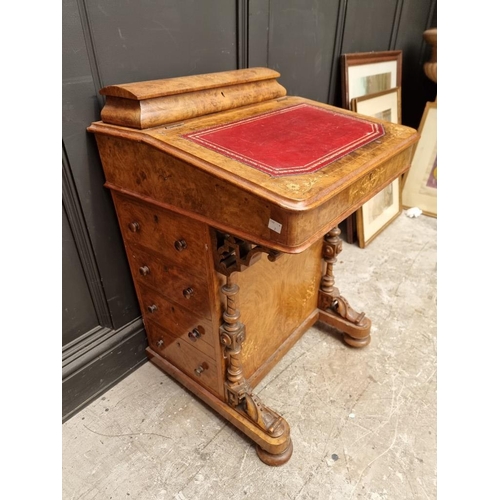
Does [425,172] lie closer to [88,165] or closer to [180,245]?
[180,245]

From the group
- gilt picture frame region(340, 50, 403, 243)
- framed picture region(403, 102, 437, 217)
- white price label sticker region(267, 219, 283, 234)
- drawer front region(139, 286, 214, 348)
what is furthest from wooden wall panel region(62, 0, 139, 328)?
framed picture region(403, 102, 437, 217)

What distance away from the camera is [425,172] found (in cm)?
340

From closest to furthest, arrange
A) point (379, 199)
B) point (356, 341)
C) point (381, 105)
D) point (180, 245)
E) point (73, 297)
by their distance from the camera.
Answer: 1. point (180, 245)
2. point (73, 297)
3. point (356, 341)
4. point (381, 105)
5. point (379, 199)

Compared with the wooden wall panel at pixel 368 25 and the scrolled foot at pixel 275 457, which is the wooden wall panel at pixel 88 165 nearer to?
the scrolled foot at pixel 275 457

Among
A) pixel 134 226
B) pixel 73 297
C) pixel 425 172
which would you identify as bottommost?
pixel 425 172

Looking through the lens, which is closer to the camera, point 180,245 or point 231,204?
point 231,204

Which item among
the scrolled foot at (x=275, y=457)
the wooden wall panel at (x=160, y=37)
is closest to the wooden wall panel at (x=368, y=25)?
the wooden wall panel at (x=160, y=37)

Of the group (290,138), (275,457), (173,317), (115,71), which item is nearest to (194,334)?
(173,317)

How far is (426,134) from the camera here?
3.34 metres

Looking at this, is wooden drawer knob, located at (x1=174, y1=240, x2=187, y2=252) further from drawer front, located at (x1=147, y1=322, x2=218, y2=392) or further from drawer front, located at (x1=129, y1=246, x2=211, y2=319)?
drawer front, located at (x1=147, y1=322, x2=218, y2=392)

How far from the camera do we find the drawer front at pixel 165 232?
4.22 feet

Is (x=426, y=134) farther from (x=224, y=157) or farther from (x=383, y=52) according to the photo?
(x=224, y=157)

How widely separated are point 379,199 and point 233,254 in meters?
2.16

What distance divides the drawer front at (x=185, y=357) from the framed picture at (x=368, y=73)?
194 centimetres
